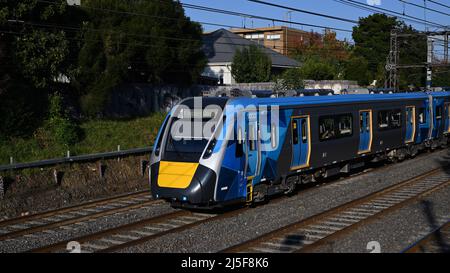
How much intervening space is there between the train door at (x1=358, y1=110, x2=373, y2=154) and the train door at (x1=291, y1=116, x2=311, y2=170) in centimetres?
361

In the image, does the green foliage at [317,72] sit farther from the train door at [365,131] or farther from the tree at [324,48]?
the train door at [365,131]

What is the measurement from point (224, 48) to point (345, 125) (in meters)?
35.2

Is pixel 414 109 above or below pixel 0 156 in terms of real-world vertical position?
above

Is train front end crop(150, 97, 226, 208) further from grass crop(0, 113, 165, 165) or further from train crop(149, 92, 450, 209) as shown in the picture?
grass crop(0, 113, 165, 165)

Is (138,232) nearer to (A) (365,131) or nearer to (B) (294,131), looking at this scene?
(B) (294,131)

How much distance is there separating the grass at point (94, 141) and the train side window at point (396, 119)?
999 centimetres

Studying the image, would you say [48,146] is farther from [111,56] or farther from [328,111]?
[328,111]

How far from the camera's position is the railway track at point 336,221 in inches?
414

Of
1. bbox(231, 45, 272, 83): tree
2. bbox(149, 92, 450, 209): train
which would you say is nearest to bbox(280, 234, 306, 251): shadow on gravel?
bbox(149, 92, 450, 209): train

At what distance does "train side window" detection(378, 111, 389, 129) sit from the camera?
768 inches

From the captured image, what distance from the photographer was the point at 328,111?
1625 centimetres
